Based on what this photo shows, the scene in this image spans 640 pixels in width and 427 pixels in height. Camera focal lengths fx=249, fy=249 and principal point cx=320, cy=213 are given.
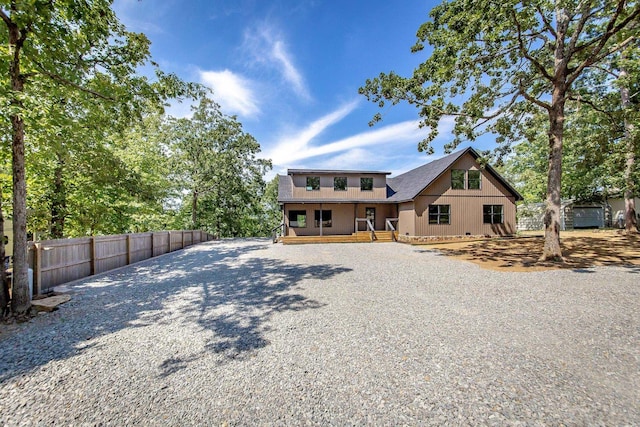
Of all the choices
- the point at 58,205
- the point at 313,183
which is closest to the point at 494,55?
the point at 313,183

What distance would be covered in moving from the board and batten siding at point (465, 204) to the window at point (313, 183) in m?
7.03

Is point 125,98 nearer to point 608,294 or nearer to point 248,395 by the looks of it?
point 248,395

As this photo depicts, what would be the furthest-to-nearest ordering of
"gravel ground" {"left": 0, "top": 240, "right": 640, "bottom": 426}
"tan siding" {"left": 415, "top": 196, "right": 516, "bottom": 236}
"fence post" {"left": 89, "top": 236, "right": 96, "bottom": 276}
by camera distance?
"tan siding" {"left": 415, "top": 196, "right": 516, "bottom": 236} → "fence post" {"left": 89, "top": 236, "right": 96, "bottom": 276} → "gravel ground" {"left": 0, "top": 240, "right": 640, "bottom": 426}

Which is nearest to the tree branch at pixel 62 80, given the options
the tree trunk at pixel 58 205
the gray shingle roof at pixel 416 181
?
the tree trunk at pixel 58 205

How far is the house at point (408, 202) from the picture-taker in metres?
16.7

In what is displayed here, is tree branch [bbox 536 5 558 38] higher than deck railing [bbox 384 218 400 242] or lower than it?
higher

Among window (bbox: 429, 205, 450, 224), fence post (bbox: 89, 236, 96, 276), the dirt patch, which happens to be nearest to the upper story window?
window (bbox: 429, 205, 450, 224)

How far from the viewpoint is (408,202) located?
1720 cm

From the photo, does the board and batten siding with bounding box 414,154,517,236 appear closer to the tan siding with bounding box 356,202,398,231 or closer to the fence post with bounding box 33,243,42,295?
the tan siding with bounding box 356,202,398,231

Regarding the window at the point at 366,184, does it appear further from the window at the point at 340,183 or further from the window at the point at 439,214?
the window at the point at 439,214

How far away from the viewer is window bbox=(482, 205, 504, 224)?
17328mm

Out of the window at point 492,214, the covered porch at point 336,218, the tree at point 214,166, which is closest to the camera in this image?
the window at point 492,214

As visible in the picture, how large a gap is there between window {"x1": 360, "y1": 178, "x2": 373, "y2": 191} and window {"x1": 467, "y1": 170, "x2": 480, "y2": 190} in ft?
21.8

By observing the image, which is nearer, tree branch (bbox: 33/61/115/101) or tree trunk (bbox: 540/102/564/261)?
tree branch (bbox: 33/61/115/101)
